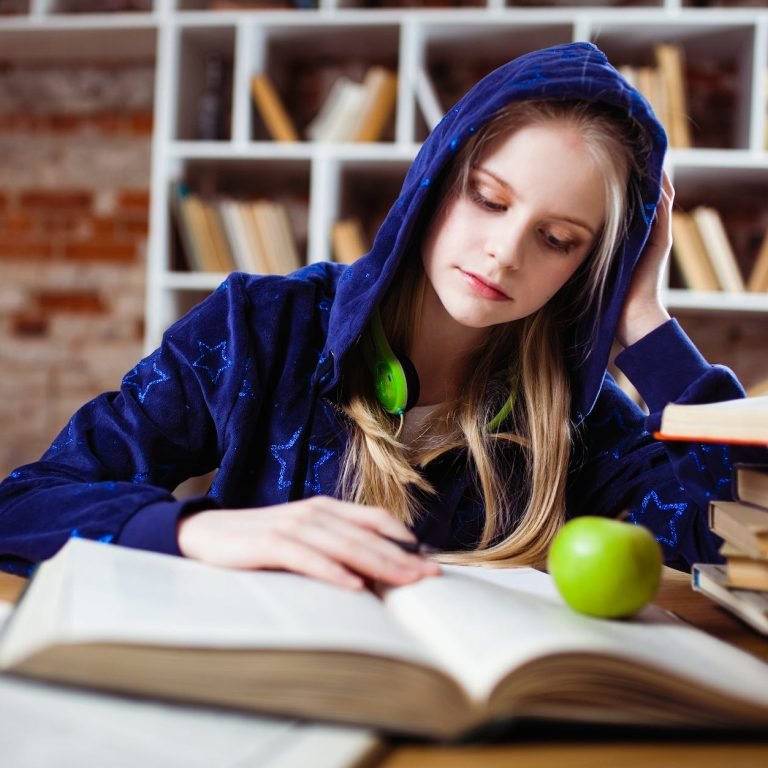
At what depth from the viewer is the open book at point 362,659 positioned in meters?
0.45

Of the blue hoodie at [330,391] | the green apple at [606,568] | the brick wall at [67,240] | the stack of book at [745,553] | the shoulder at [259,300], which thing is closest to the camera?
the green apple at [606,568]

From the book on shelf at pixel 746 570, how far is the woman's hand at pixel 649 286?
48 centimetres

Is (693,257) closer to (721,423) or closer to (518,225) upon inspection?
(518,225)

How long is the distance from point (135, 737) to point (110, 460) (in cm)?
59

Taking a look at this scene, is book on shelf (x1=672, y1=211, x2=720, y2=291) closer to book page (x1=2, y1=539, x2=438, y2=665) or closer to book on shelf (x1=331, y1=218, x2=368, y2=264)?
book on shelf (x1=331, y1=218, x2=368, y2=264)

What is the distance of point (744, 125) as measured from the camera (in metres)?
2.66

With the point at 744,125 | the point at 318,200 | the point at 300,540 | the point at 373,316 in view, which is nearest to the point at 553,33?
the point at 744,125

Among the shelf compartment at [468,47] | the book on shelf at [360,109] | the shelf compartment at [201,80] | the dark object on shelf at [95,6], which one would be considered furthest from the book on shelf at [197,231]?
the dark object on shelf at [95,6]

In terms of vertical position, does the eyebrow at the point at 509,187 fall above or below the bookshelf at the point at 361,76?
below

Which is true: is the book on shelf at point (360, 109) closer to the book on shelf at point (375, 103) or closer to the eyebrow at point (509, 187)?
the book on shelf at point (375, 103)

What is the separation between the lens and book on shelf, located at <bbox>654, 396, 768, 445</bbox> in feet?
2.26

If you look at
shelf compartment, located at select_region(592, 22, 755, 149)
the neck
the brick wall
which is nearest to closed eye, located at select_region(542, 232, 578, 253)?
the neck

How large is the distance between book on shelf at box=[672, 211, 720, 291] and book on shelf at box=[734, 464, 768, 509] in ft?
6.05

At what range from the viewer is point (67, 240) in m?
3.24
